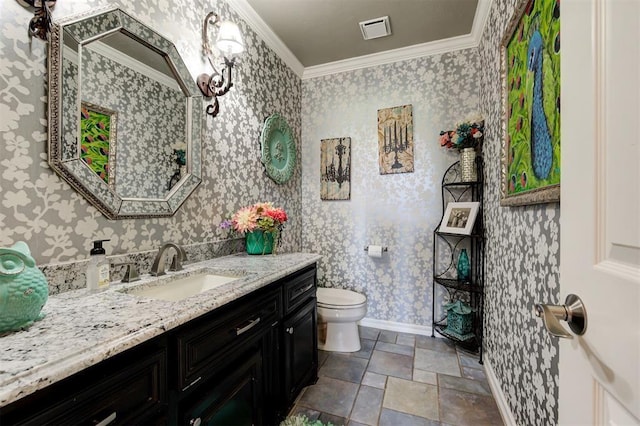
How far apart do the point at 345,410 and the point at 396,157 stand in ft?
6.65

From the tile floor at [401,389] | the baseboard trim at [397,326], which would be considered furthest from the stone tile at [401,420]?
the baseboard trim at [397,326]

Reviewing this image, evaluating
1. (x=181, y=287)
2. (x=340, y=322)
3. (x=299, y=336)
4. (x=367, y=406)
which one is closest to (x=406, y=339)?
(x=340, y=322)

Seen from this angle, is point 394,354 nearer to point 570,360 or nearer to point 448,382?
point 448,382

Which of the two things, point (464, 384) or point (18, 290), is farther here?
point (464, 384)

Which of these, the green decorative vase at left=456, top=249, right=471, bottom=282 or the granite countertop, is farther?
the green decorative vase at left=456, top=249, right=471, bottom=282

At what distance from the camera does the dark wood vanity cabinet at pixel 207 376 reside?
1.98ft

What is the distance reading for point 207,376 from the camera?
3.10ft

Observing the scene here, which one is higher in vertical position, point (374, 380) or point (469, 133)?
point (469, 133)

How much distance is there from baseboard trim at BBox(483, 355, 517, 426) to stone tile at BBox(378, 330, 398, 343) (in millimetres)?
724

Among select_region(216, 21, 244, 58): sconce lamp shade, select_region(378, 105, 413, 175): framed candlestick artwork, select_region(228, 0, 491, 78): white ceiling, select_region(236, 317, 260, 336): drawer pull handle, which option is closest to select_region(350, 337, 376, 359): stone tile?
select_region(236, 317, 260, 336): drawer pull handle

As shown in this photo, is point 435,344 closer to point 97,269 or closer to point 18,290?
point 97,269

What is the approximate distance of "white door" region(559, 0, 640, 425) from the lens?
39 centimetres

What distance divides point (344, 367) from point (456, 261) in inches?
51.5

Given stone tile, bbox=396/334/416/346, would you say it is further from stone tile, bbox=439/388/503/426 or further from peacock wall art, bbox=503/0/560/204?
peacock wall art, bbox=503/0/560/204
